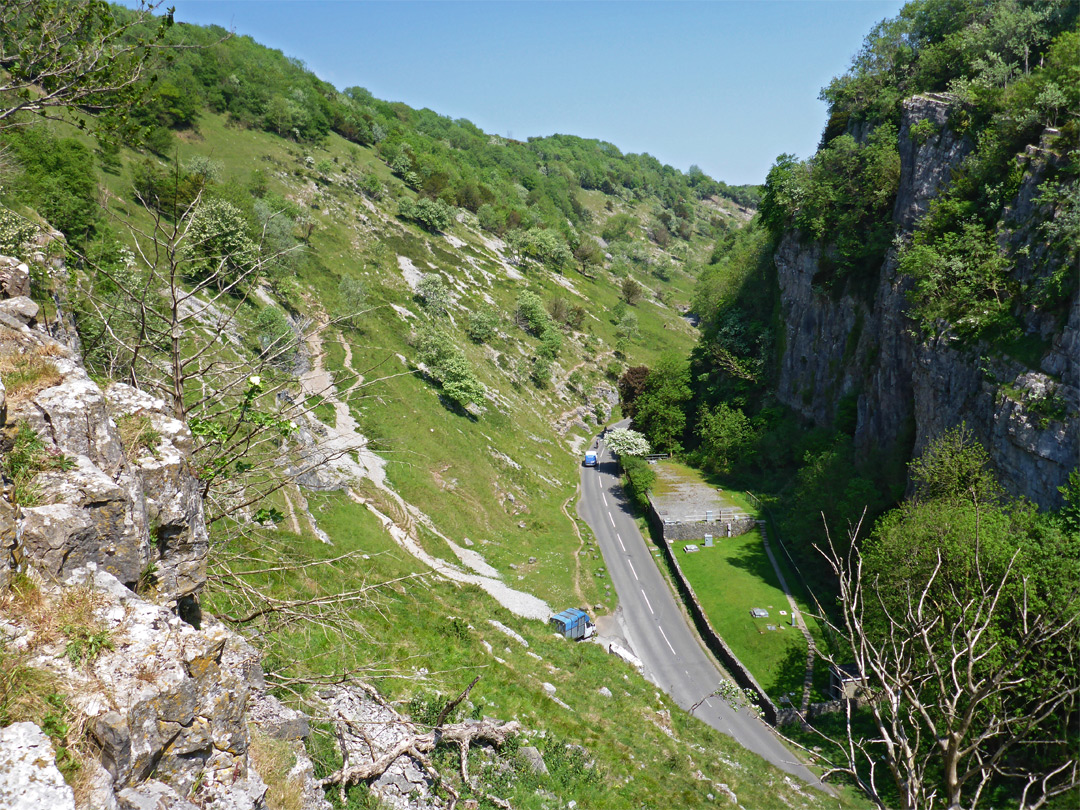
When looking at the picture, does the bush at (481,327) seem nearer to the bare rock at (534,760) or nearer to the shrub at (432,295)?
the shrub at (432,295)

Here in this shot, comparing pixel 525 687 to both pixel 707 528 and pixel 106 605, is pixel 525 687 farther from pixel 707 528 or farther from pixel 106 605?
pixel 707 528

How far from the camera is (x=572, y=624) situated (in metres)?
32.2

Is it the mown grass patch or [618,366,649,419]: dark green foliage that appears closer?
the mown grass patch

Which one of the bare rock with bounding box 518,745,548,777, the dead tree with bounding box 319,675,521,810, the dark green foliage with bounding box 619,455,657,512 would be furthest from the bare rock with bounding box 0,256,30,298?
the dark green foliage with bounding box 619,455,657,512

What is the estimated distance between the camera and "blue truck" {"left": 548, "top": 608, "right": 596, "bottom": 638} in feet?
104

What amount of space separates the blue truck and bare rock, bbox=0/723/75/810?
2881 cm

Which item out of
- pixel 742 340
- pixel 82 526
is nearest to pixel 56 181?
pixel 82 526

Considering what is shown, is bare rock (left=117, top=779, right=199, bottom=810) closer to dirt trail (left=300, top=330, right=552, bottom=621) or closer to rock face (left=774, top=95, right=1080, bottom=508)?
dirt trail (left=300, top=330, right=552, bottom=621)

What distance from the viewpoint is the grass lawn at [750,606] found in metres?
32.9

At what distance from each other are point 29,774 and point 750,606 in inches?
1547

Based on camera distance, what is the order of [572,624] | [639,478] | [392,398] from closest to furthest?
[572,624], [392,398], [639,478]

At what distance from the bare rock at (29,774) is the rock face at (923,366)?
31.8 meters

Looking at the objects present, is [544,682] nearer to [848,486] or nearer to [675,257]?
[848,486]

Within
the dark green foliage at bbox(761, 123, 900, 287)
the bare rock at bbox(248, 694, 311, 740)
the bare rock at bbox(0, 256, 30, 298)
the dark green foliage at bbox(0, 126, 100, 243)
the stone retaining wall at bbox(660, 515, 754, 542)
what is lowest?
the stone retaining wall at bbox(660, 515, 754, 542)
